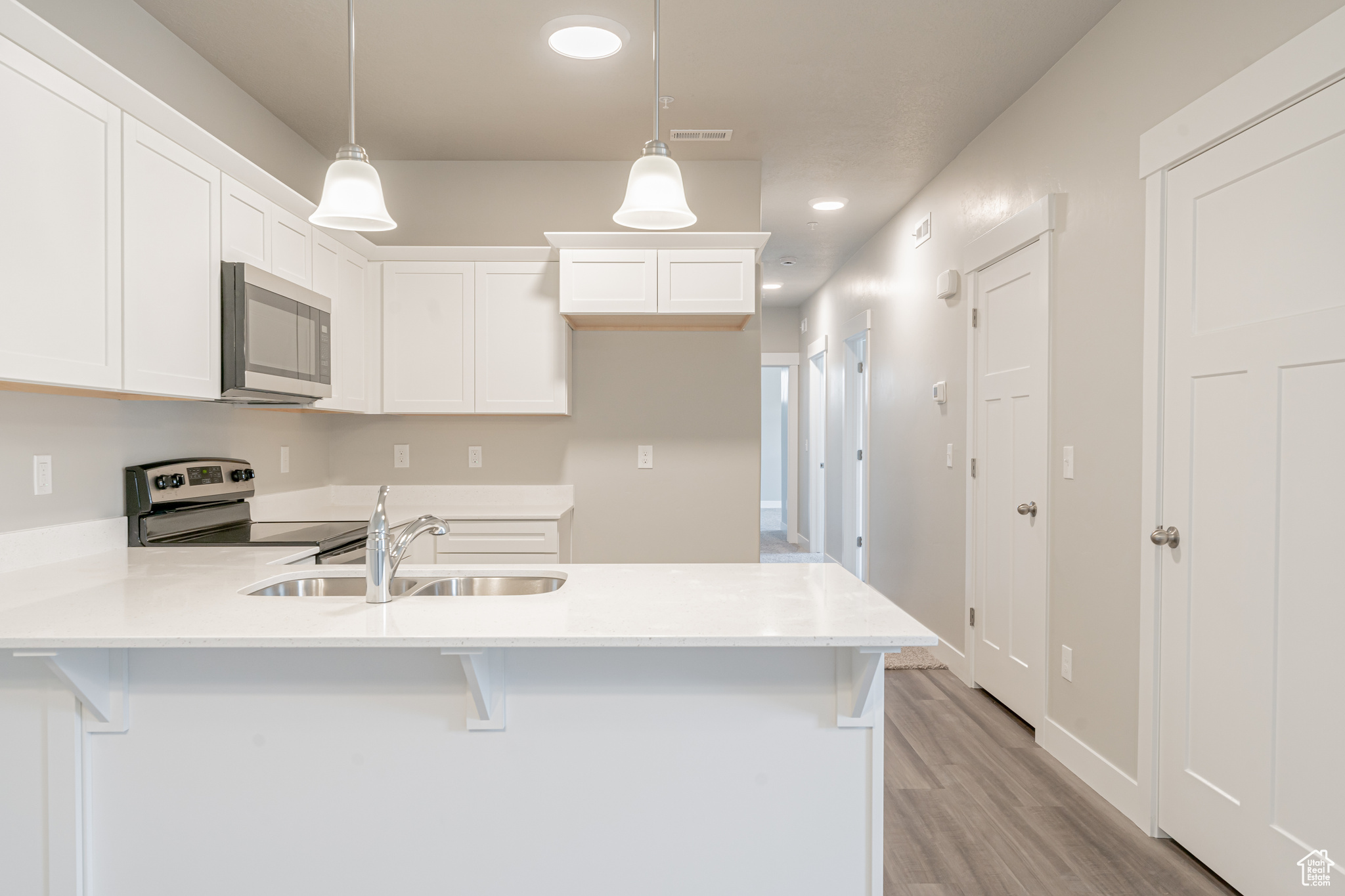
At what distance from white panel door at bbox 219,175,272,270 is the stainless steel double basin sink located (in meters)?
1.13

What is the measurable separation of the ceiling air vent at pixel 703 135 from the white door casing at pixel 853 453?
269cm

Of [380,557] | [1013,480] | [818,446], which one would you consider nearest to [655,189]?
[380,557]

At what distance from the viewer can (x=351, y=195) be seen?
1797 mm

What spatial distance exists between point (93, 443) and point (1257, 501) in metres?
3.30

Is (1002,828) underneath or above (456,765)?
underneath

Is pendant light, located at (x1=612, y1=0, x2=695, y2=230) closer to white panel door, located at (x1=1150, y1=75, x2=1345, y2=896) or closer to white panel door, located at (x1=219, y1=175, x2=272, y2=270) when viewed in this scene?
A: white panel door, located at (x1=219, y1=175, x2=272, y2=270)

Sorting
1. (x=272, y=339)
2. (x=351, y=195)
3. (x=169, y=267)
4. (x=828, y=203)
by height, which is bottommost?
(x=272, y=339)

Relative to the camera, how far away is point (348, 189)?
1797 mm

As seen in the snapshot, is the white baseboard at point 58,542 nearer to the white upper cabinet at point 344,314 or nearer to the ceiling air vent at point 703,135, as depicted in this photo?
the white upper cabinet at point 344,314

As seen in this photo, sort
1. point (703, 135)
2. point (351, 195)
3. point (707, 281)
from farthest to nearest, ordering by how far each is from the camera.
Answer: point (703, 135)
point (707, 281)
point (351, 195)

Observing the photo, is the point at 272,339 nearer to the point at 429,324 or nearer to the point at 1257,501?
the point at 429,324

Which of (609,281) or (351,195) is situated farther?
(609,281)

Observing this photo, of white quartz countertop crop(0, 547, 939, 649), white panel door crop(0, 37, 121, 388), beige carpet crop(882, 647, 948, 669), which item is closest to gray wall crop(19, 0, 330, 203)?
white panel door crop(0, 37, 121, 388)

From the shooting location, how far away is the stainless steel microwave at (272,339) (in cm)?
232
